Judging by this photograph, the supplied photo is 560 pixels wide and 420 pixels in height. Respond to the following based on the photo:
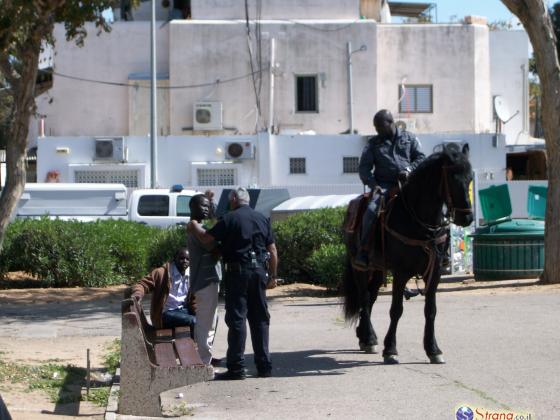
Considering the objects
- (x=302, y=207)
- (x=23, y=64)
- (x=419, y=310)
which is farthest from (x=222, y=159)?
(x=23, y=64)

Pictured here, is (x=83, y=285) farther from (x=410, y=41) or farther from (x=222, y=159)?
(x=410, y=41)

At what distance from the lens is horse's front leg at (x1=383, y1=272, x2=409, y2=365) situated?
35.7 ft

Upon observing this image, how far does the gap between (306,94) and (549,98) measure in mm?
22910

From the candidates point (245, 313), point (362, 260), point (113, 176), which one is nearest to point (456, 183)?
point (362, 260)

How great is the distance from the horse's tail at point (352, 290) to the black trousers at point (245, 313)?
1743 mm

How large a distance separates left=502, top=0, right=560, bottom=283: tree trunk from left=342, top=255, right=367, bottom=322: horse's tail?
7356mm

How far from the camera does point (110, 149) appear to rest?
3719cm

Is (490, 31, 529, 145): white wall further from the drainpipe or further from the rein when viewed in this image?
the rein

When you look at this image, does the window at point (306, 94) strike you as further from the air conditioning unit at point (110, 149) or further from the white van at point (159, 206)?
the white van at point (159, 206)

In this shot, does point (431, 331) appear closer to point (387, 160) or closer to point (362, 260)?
point (362, 260)

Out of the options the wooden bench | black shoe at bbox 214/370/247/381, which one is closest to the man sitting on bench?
black shoe at bbox 214/370/247/381

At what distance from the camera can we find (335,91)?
133 ft

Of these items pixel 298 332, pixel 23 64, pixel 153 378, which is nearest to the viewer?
pixel 153 378

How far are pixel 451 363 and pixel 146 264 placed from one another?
10.5 meters
